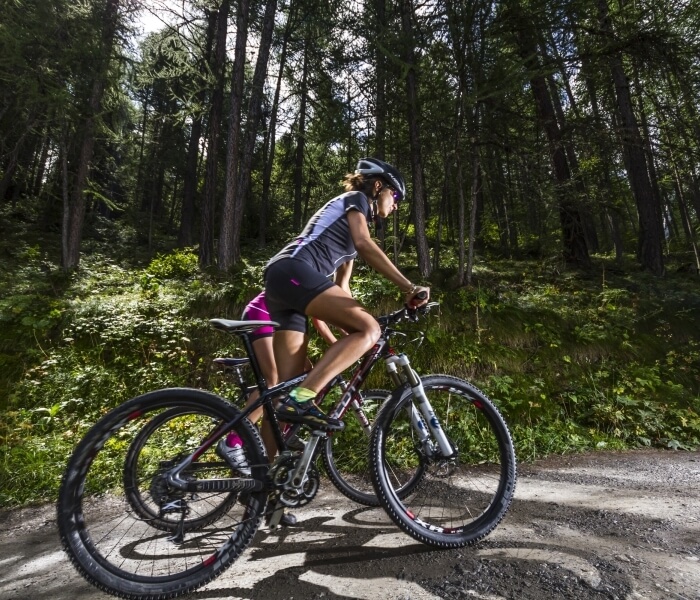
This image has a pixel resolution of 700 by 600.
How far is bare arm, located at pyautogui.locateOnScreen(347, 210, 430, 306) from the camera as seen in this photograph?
2.53m

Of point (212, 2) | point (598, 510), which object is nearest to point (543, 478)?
point (598, 510)

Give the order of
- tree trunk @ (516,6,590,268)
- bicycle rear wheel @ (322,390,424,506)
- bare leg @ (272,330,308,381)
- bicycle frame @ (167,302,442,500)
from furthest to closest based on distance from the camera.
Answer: tree trunk @ (516,6,590,268) → bicycle rear wheel @ (322,390,424,506) → bare leg @ (272,330,308,381) → bicycle frame @ (167,302,442,500)

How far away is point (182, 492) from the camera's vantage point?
2203 millimetres

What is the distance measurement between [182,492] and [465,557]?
157 centimetres

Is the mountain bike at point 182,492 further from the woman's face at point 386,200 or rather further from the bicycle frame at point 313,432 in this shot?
the woman's face at point 386,200

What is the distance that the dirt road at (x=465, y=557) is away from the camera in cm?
190

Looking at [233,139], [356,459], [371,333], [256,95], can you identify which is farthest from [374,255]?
[256,95]

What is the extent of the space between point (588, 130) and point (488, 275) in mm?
3547

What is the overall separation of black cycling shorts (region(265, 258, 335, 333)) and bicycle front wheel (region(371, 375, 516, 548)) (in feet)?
2.78

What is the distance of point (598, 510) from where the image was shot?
2.84 m

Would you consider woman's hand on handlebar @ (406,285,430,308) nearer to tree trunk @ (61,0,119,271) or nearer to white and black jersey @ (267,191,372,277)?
white and black jersey @ (267,191,372,277)

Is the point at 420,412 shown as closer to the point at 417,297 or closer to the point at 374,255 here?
the point at 417,297

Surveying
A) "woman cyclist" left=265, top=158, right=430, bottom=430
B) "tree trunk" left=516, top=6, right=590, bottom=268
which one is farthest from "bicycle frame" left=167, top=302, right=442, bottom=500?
"tree trunk" left=516, top=6, right=590, bottom=268

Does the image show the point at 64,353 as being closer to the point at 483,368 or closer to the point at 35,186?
the point at 483,368
